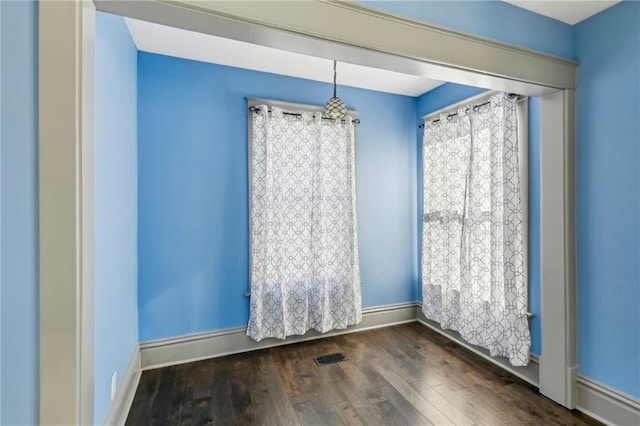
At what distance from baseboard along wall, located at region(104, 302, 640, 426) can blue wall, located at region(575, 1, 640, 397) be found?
110 millimetres

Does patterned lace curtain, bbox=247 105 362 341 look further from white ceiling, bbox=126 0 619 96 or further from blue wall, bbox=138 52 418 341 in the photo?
white ceiling, bbox=126 0 619 96

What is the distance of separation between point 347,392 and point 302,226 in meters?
1.48

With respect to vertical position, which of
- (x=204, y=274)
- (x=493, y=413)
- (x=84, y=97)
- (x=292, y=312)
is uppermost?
(x=84, y=97)

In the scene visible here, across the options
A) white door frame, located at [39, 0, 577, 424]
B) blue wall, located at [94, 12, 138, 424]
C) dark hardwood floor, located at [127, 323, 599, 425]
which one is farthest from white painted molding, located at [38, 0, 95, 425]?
dark hardwood floor, located at [127, 323, 599, 425]

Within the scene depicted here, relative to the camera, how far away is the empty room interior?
102cm

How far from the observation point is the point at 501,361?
2578 millimetres

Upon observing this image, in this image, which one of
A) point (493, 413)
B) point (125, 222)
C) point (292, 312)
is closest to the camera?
point (493, 413)

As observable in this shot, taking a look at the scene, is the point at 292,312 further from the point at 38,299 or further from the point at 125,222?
the point at 38,299

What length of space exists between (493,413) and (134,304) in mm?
2764

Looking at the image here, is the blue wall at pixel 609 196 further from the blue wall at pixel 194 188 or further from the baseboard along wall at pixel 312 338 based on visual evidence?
the blue wall at pixel 194 188

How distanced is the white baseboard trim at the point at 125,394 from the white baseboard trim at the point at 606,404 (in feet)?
9.62

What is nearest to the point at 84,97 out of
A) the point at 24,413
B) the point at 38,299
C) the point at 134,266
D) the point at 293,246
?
the point at 38,299

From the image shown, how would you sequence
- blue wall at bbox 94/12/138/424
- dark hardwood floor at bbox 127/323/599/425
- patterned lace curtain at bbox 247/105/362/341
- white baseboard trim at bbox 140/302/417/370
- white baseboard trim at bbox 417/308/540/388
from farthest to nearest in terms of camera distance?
patterned lace curtain at bbox 247/105/362/341
white baseboard trim at bbox 140/302/417/370
white baseboard trim at bbox 417/308/540/388
dark hardwood floor at bbox 127/323/599/425
blue wall at bbox 94/12/138/424

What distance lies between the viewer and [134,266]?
2.46m
